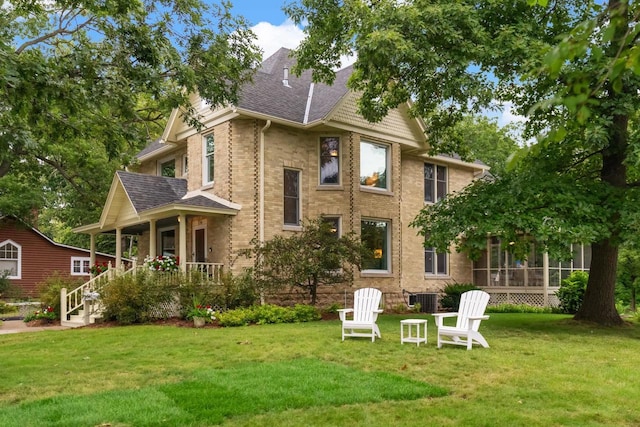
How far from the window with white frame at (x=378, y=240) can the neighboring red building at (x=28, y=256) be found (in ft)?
48.6

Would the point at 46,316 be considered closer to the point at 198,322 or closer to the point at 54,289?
the point at 54,289

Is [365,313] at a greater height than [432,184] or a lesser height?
lesser

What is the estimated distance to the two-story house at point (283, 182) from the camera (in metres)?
17.2

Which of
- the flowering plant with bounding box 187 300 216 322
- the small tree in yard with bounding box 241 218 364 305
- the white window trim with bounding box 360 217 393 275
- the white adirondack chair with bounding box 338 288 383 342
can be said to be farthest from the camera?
the white window trim with bounding box 360 217 393 275

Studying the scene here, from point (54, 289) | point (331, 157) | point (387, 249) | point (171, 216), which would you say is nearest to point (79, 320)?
point (54, 289)

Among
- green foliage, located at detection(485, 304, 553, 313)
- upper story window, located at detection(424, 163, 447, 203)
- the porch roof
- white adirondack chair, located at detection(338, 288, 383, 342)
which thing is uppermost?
upper story window, located at detection(424, 163, 447, 203)

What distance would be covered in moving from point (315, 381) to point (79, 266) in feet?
88.4

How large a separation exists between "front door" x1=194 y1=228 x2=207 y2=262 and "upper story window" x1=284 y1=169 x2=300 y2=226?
115 inches

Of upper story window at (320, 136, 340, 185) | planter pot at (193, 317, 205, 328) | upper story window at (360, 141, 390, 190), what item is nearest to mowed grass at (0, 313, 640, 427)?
planter pot at (193, 317, 205, 328)

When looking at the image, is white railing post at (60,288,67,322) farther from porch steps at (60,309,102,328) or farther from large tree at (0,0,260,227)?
large tree at (0,0,260,227)

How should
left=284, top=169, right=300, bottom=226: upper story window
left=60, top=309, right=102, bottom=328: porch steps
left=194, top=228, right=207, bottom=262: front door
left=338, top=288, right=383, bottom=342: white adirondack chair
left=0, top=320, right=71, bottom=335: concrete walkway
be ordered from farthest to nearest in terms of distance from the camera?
1. left=194, top=228, right=207, bottom=262: front door
2. left=284, top=169, right=300, bottom=226: upper story window
3. left=60, top=309, right=102, bottom=328: porch steps
4. left=0, top=320, right=71, bottom=335: concrete walkway
5. left=338, top=288, right=383, bottom=342: white adirondack chair

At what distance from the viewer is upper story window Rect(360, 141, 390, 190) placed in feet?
63.4

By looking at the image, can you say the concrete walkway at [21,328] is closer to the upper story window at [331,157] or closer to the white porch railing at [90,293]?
the white porch railing at [90,293]

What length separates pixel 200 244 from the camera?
18750 mm
